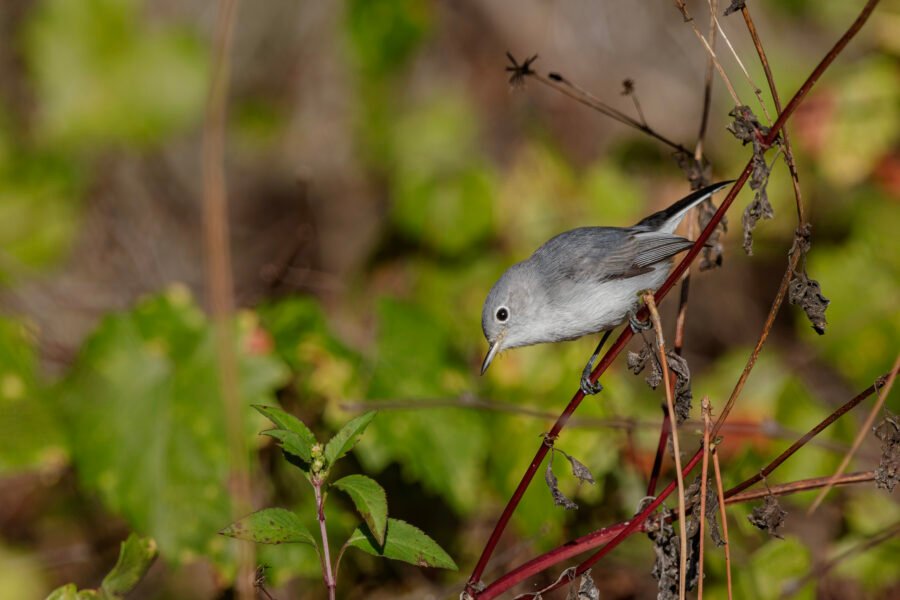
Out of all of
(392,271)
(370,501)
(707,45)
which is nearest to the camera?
(370,501)

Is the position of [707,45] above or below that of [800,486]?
above

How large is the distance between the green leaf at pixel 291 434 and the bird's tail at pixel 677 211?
106 centimetres

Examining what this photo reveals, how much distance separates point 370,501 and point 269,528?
8.1 inches

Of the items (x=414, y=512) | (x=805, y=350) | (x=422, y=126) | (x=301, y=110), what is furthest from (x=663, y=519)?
(x=301, y=110)

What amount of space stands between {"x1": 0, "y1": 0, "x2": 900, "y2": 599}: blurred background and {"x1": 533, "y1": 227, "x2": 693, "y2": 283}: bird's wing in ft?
1.38

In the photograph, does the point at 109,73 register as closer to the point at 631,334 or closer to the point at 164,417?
the point at 164,417

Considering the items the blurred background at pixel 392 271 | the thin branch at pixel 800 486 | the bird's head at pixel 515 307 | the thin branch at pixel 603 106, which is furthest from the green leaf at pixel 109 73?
the thin branch at pixel 800 486

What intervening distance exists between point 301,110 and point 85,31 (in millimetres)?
1445

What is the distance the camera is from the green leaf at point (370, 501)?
1.48 metres

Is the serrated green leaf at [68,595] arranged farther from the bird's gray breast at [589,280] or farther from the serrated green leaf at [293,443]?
the bird's gray breast at [589,280]

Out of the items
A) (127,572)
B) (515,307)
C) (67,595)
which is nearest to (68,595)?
(67,595)

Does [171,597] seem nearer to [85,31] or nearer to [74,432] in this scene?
[74,432]

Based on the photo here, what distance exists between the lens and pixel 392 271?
4406mm

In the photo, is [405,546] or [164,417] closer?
[405,546]
